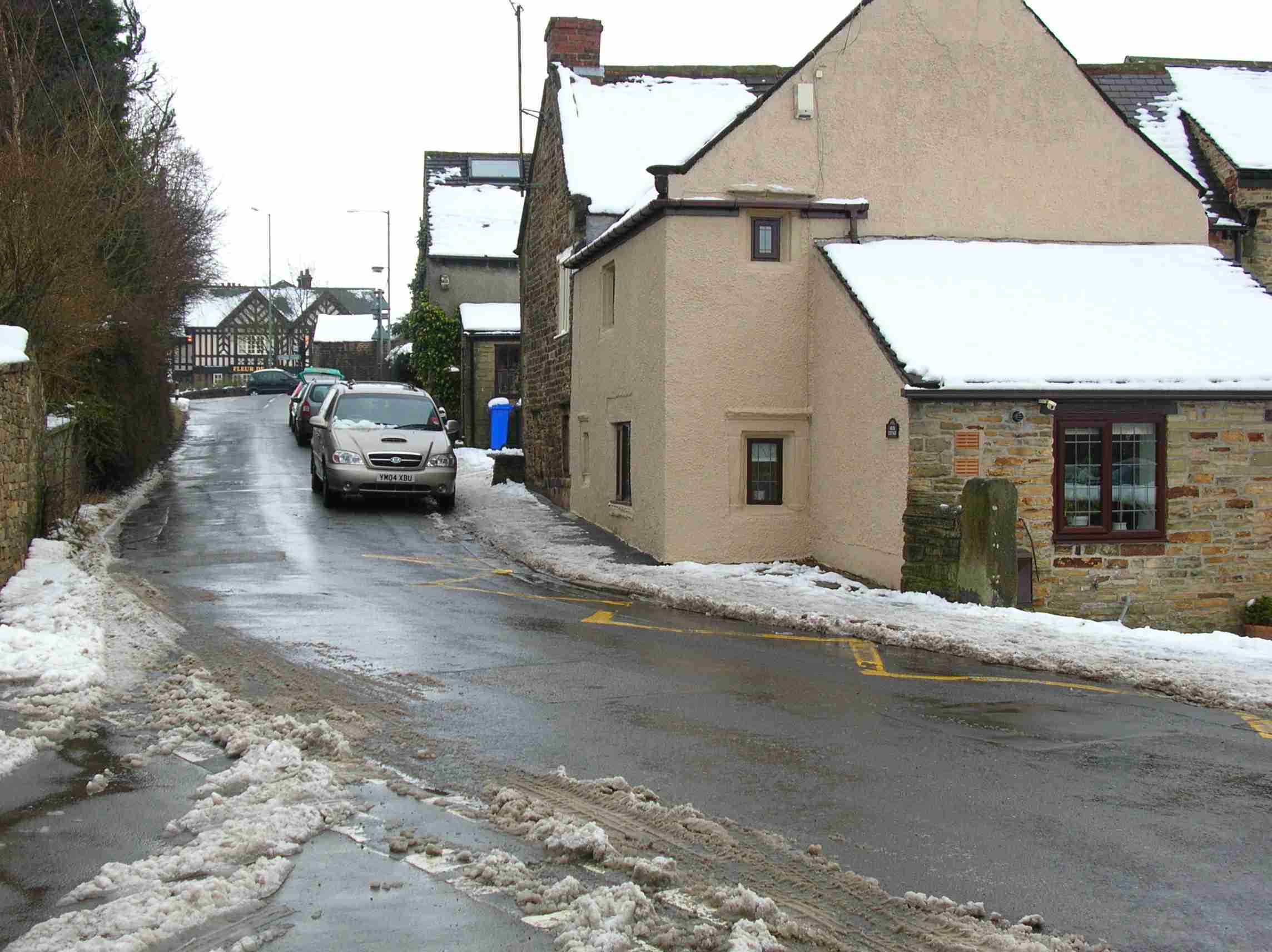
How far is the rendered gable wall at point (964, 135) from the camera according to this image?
1778 centimetres

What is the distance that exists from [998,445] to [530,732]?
878cm

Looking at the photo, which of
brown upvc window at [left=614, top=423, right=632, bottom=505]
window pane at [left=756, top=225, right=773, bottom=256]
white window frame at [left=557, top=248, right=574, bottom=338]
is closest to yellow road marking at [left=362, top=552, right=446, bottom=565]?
brown upvc window at [left=614, top=423, right=632, bottom=505]

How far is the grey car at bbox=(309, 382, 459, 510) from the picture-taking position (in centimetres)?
2145

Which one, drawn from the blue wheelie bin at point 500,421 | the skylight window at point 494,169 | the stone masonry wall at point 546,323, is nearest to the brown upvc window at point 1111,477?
the stone masonry wall at point 546,323

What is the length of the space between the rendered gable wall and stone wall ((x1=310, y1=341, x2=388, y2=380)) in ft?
187

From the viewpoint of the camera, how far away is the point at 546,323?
25.7 metres

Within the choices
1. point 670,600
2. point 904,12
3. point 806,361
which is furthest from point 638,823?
point 904,12

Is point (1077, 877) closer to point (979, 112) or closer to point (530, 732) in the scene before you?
point (530, 732)

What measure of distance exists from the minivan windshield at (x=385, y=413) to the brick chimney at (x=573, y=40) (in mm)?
7415

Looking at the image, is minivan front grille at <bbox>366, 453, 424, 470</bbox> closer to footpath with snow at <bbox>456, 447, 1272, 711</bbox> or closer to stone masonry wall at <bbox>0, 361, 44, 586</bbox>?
footpath with snow at <bbox>456, 447, 1272, 711</bbox>

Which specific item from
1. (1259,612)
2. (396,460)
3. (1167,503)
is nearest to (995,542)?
(1167,503)

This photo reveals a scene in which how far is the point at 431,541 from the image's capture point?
18.9m

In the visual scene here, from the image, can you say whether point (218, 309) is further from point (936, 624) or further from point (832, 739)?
point (832, 739)

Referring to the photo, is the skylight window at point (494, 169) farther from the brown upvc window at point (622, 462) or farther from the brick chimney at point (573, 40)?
the brown upvc window at point (622, 462)
